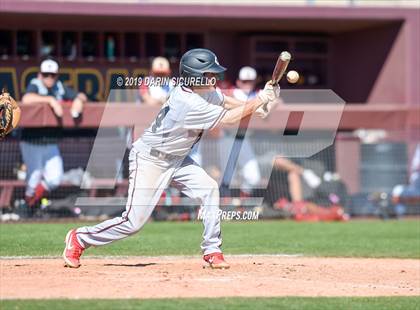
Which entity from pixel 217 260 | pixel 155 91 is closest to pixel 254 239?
pixel 217 260

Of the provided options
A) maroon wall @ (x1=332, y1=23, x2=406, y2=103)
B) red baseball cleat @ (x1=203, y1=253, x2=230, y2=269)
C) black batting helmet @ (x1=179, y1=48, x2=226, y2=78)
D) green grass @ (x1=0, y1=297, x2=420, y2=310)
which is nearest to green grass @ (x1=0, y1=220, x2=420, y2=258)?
red baseball cleat @ (x1=203, y1=253, x2=230, y2=269)

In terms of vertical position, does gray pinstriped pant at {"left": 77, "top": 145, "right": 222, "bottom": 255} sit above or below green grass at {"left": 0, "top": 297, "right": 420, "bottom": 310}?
above

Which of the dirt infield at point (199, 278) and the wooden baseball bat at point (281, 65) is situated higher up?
the wooden baseball bat at point (281, 65)

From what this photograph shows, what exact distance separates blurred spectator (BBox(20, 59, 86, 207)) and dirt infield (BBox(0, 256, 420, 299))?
477 cm

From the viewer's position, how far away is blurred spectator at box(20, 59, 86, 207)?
1531 centimetres

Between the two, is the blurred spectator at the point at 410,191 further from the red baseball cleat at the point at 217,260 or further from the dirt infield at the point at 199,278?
the red baseball cleat at the point at 217,260

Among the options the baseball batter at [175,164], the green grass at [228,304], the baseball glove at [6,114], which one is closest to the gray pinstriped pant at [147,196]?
the baseball batter at [175,164]

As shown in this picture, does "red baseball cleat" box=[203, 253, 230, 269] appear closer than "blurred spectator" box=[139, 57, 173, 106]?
Yes

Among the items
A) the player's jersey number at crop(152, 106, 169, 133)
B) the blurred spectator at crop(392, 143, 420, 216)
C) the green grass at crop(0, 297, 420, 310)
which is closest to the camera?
the green grass at crop(0, 297, 420, 310)

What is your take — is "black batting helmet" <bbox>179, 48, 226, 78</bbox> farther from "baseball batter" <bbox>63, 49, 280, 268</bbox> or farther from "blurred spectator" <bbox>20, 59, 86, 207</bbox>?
"blurred spectator" <bbox>20, 59, 86, 207</bbox>

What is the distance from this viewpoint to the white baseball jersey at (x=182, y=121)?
924 cm

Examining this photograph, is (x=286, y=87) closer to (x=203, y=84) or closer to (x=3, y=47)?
(x=3, y=47)

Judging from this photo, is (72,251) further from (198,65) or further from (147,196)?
(198,65)

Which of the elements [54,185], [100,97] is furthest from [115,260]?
[100,97]
